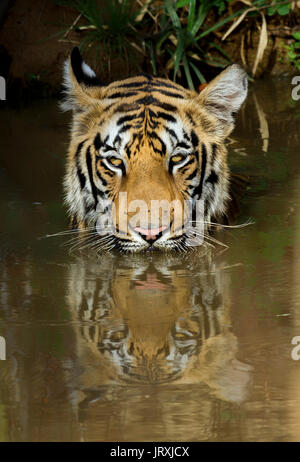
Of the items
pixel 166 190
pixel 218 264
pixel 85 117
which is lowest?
pixel 218 264

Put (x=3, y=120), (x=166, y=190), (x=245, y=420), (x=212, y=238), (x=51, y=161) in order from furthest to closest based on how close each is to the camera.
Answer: (x=3, y=120)
(x=51, y=161)
(x=212, y=238)
(x=166, y=190)
(x=245, y=420)

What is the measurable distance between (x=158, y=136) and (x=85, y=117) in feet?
1.68

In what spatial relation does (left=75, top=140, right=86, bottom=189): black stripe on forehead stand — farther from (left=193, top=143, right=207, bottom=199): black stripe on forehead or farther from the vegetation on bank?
the vegetation on bank

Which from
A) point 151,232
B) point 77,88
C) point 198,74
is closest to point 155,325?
point 151,232

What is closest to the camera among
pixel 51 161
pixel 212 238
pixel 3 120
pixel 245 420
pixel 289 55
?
pixel 245 420

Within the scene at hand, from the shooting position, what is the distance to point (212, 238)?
4.96 m

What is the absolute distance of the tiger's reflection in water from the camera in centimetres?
326

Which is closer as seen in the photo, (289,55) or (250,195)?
(250,195)

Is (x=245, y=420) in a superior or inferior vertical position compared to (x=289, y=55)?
inferior

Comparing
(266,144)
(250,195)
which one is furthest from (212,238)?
(266,144)

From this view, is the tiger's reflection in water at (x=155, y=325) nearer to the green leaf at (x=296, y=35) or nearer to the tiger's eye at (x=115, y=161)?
the tiger's eye at (x=115, y=161)

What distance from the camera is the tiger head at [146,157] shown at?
4.55 meters

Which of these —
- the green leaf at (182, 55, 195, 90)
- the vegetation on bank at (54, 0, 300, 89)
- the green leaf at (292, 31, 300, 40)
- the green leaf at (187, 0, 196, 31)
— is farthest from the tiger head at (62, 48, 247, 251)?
the green leaf at (292, 31, 300, 40)

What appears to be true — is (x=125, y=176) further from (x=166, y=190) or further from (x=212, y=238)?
(x=212, y=238)
